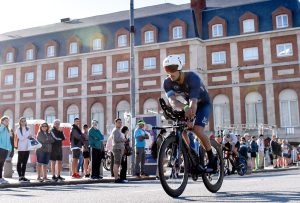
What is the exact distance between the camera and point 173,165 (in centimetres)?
532

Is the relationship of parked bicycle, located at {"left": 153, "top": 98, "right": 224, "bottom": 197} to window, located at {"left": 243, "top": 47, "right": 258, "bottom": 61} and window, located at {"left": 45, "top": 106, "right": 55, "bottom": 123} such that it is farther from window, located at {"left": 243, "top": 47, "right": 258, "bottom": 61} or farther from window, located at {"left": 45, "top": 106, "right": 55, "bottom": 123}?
window, located at {"left": 45, "top": 106, "right": 55, "bottom": 123}

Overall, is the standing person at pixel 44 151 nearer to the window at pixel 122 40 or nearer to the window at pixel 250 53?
the window at pixel 250 53

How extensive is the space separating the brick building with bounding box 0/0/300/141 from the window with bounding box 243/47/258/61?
89mm

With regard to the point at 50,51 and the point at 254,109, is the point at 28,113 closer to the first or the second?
the point at 50,51

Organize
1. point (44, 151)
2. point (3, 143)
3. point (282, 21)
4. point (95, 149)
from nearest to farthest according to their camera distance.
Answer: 1. point (3, 143)
2. point (44, 151)
3. point (95, 149)
4. point (282, 21)

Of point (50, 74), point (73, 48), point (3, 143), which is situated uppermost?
point (73, 48)

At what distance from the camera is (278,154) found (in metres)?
21.7

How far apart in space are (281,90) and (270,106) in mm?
1692

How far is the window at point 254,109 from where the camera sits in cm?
3550

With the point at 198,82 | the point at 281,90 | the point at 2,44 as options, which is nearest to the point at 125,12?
the point at 2,44

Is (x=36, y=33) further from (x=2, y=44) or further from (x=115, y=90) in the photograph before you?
(x=115, y=90)

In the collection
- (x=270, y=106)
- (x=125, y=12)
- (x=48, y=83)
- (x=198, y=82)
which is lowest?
(x=198, y=82)

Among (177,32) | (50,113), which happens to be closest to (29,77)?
(50,113)

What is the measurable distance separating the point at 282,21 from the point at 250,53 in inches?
155
